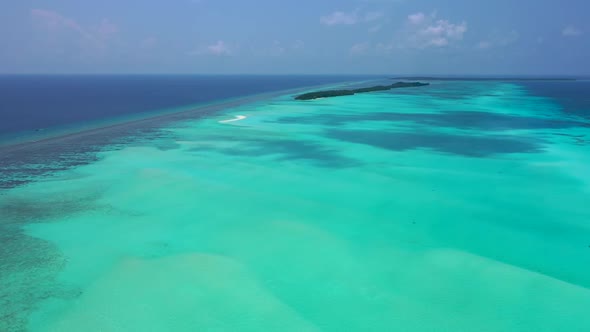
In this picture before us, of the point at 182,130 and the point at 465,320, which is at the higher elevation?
the point at 182,130

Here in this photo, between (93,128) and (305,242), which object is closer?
(305,242)

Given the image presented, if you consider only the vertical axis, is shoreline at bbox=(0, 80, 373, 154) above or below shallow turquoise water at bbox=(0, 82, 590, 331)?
above

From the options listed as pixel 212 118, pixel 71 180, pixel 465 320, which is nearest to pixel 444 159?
pixel 465 320

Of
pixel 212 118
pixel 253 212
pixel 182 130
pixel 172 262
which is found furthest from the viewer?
pixel 212 118

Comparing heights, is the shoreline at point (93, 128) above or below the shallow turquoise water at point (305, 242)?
above

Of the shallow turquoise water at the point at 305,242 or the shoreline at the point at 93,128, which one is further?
the shoreline at the point at 93,128

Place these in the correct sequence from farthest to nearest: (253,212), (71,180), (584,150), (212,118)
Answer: (212,118), (584,150), (71,180), (253,212)

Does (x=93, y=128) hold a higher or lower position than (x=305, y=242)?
higher

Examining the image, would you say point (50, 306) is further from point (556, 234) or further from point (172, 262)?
point (556, 234)
